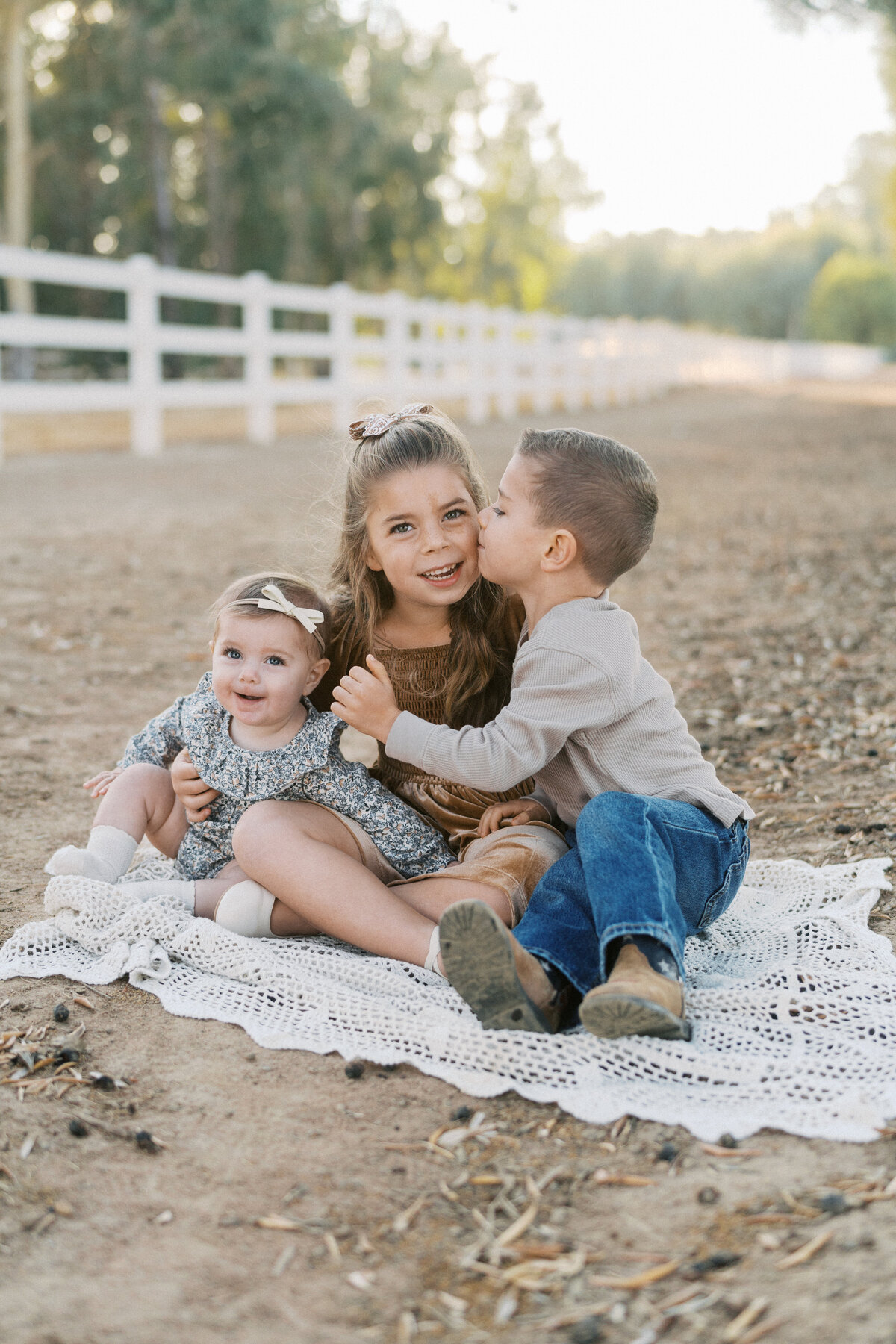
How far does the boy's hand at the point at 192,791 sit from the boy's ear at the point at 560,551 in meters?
0.85

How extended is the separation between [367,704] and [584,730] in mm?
421

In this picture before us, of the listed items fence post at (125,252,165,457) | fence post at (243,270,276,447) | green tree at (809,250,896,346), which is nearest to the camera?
fence post at (125,252,165,457)

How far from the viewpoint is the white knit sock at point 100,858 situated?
8.45 ft

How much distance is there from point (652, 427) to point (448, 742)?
1546cm

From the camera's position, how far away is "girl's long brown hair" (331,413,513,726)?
8.66 feet

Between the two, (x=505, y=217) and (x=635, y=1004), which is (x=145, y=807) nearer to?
(x=635, y=1004)

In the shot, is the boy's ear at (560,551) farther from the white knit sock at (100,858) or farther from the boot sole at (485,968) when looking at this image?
the white knit sock at (100,858)

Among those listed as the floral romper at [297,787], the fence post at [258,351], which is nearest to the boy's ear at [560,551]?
the floral romper at [297,787]

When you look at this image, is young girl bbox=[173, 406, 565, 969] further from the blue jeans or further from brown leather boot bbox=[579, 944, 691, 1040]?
brown leather boot bbox=[579, 944, 691, 1040]

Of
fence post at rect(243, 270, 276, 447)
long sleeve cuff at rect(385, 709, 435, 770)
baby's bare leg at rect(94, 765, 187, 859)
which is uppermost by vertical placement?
fence post at rect(243, 270, 276, 447)

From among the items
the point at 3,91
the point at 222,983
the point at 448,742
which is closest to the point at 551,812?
the point at 448,742

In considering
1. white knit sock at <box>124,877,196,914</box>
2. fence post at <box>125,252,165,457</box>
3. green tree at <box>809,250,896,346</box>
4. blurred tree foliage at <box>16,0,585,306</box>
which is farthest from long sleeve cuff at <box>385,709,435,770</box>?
green tree at <box>809,250,896,346</box>

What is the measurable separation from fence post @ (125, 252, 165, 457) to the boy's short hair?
26.1ft

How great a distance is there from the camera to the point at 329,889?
7.66 feet
